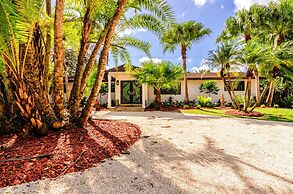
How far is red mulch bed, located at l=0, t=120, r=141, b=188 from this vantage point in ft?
12.9

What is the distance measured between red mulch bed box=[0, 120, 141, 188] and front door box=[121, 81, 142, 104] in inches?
602

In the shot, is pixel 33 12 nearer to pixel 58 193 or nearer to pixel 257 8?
pixel 58 193

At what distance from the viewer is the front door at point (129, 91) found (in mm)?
22422

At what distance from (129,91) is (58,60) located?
53.4 feet

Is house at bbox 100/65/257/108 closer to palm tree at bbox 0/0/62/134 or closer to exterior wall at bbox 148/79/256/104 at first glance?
exterior wall at bbox 148/79/256/104

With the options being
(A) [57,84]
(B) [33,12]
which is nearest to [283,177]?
(B) [33,12]

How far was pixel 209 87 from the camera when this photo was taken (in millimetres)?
22453

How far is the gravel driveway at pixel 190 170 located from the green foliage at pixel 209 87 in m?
16.2

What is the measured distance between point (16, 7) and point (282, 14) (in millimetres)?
21433

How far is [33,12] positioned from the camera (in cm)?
412

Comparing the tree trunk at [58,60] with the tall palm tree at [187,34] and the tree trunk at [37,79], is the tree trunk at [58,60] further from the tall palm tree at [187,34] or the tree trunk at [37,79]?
the tall palm tree at [187,34]

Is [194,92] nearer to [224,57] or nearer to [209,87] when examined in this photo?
[209,87]

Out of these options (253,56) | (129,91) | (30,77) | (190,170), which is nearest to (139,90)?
→ (129,91)

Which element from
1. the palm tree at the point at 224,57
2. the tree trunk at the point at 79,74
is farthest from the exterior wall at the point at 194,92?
the tree trunk at the point at 79,74
